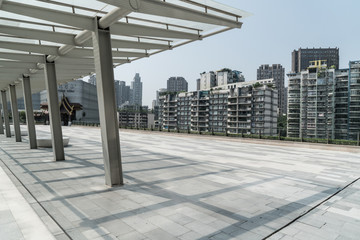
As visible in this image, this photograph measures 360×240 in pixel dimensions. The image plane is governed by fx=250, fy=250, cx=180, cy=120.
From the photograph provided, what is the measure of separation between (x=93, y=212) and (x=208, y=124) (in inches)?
4624

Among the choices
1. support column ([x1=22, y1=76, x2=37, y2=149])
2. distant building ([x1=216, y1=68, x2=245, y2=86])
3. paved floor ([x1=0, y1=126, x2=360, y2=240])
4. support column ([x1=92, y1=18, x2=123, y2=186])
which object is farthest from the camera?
distant building ([x1=216, y1=68, x2=245, y2=86])

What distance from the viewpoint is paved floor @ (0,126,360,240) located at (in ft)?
17.5

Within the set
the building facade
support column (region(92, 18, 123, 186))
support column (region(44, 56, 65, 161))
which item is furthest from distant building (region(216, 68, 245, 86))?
support column (region(92, 18, 123, 186))

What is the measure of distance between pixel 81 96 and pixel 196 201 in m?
125

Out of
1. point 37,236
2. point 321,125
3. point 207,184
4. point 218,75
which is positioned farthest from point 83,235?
point 218,75

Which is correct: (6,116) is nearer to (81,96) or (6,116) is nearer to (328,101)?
(81,96)

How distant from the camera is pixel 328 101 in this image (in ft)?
333

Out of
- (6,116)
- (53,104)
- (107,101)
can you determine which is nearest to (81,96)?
(6,116)

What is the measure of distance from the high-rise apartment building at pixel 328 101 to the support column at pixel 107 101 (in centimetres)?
9727

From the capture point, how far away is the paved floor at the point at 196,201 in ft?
17.5

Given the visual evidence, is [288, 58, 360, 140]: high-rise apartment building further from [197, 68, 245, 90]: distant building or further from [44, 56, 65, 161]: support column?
[44, 56, 65, 161]: support column

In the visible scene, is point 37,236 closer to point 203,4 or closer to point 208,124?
point 203,4

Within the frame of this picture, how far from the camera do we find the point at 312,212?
21.7 ft

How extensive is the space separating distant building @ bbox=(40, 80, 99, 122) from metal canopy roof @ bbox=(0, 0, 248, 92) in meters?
106
